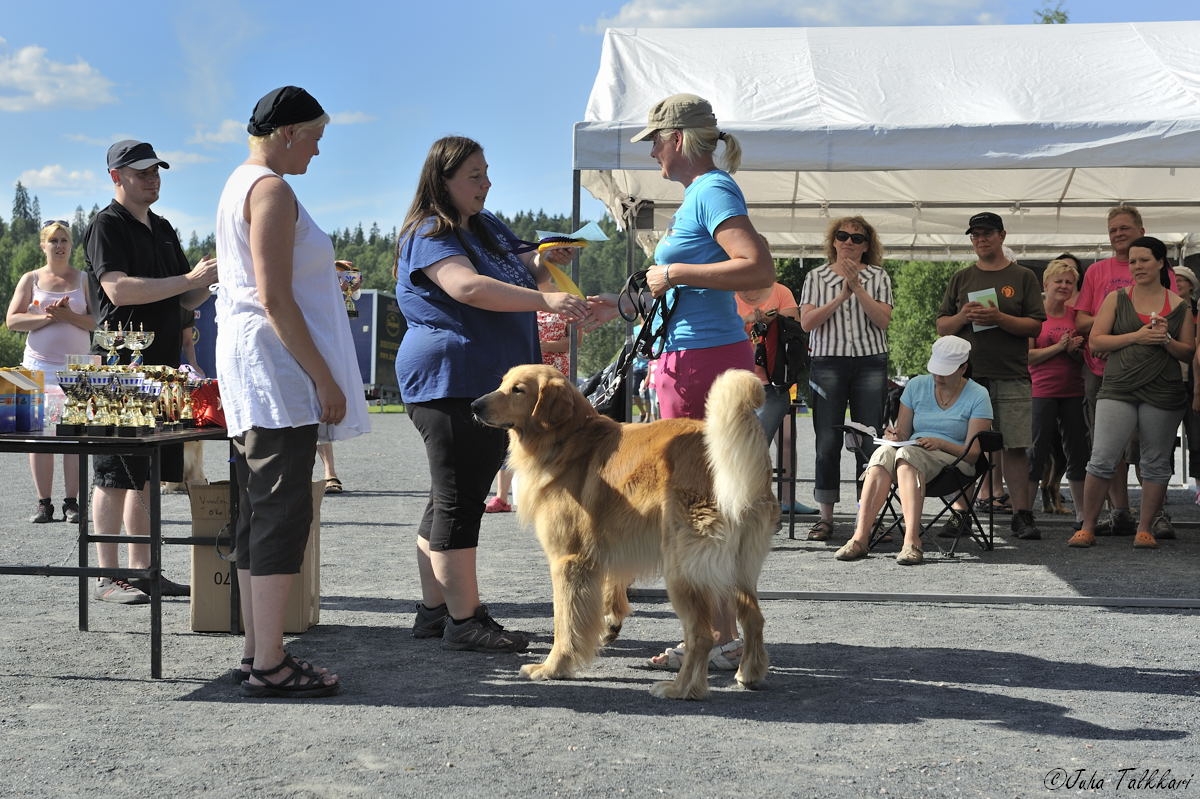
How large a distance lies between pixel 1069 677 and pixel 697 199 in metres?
2.14

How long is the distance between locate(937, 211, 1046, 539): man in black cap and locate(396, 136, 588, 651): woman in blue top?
4.36 m

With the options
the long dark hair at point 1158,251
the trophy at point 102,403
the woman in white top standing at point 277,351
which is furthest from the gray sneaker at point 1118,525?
the trophy at point 102,403

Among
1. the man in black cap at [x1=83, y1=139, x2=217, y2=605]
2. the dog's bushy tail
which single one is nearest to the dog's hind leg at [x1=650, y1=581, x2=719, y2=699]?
the dog's bushy tail

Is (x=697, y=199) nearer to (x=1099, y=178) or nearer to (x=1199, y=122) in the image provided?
(x=1199, y=122)

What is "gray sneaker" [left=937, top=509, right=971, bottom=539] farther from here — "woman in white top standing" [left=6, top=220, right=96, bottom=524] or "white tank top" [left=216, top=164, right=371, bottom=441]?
"woman in white top standing" [left=6, top=220, right=96, bottom=524]

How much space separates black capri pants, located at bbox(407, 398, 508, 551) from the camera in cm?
449

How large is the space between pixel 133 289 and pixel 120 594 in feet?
4.68

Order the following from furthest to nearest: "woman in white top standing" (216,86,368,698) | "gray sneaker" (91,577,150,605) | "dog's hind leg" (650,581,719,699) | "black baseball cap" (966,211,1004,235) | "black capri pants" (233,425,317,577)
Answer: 1. "black baseball cap" (966,211,1004,235)
2. "gray sneaker" (91,577,150,605)
3. "dog's hind leg" (650,581,719,699)
4. "black capri pants" (233,425,317,577)
5. "woman in white top standing" (216,86,368,698)

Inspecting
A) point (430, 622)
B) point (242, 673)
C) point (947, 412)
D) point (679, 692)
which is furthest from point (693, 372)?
point (947, 412)

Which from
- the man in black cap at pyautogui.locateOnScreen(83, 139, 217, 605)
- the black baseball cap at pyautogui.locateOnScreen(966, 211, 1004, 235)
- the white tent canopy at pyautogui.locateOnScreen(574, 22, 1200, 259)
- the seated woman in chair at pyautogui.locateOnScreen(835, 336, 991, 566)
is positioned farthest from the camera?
the black baseball cap at pyautogui.locateOnScreen(966, 211, 1004, 235)

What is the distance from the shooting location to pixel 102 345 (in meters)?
4.65

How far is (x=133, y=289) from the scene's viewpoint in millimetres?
5113

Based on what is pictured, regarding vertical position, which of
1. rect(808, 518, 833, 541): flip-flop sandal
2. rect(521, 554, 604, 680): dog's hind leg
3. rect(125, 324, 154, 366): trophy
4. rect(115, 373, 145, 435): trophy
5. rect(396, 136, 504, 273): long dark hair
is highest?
Result: rect(396, 136, 504, 273): long dark hair

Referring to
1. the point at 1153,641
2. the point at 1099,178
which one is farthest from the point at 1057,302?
the point at 1153,641
